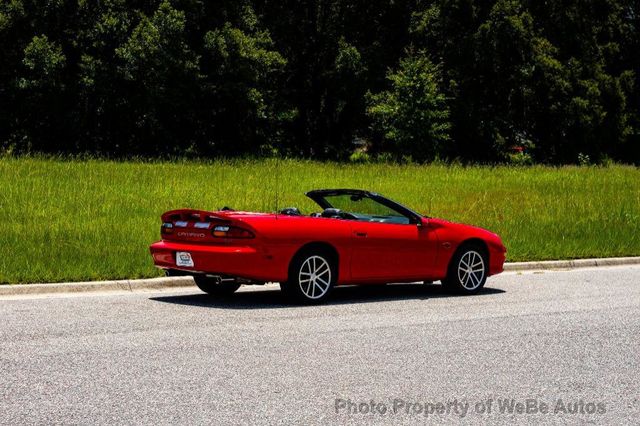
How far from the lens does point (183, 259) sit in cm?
1041

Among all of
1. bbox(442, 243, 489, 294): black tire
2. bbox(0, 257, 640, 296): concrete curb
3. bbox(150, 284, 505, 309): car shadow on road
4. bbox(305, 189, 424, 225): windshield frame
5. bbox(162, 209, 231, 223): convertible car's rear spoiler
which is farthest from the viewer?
bbox(442, 243, 489, 294): black tire

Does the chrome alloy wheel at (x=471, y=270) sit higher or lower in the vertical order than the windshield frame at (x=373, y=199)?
lower

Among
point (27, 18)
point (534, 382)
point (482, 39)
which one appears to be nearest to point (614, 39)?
point (482, 39)

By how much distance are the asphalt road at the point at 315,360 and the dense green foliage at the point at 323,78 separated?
112 ft

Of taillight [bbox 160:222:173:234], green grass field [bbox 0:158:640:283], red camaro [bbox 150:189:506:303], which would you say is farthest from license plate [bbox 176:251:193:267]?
green grass field [bbox 0:158:640:283]

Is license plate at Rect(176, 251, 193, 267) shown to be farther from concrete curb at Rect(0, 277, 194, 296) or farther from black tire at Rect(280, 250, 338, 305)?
concrete curb at Rect(0, 277, 194, 296)

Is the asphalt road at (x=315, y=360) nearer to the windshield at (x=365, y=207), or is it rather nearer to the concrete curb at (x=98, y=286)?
the concrete curb at (x=98, y=286)

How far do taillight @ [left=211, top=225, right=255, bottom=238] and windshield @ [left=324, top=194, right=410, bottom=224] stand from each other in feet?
5.89

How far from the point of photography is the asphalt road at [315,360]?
584 cm

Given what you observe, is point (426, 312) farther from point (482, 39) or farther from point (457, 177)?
point (482, 39)

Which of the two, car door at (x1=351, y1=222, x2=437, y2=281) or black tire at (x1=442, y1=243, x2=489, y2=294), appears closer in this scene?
car door at (x1=351, y1=222, x2=437, y2=281)

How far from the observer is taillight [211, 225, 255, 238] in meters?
10.2

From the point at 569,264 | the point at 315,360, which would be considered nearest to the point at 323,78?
the point at 569,264

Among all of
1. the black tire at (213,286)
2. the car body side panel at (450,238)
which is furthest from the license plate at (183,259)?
the car body side panel at (450,238)
